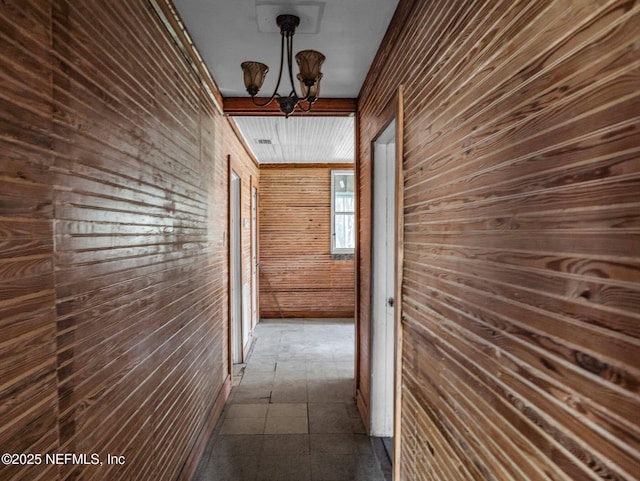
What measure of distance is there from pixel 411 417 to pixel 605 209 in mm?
1329

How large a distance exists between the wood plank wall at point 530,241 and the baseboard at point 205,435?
1347 millimetres

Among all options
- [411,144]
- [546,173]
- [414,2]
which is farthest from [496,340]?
[414,2]

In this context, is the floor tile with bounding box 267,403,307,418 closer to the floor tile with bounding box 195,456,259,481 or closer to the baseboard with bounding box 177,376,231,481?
the baseboard with bounding box 177,376,231,481

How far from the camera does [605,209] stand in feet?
2.02

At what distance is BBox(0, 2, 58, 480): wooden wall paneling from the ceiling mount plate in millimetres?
1147

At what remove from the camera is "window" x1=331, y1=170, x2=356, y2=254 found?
6.21 m

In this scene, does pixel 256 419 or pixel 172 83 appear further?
pixel 256 419

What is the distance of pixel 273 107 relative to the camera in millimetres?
3123

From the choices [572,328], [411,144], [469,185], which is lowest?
[572,328]

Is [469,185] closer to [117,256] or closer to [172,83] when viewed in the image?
[117,256]

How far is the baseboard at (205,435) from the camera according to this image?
6.92 ft

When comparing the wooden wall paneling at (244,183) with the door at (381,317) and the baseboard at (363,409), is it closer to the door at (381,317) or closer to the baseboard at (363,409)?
the door at (381,317)

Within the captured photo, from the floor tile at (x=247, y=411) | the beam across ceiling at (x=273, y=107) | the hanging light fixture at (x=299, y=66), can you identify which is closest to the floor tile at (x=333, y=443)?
the floor tile at (x=247, y=411)

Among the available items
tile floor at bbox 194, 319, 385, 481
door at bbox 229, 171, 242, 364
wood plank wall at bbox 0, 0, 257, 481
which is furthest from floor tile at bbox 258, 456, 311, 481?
door at bbox 229, 171, 242, 364
